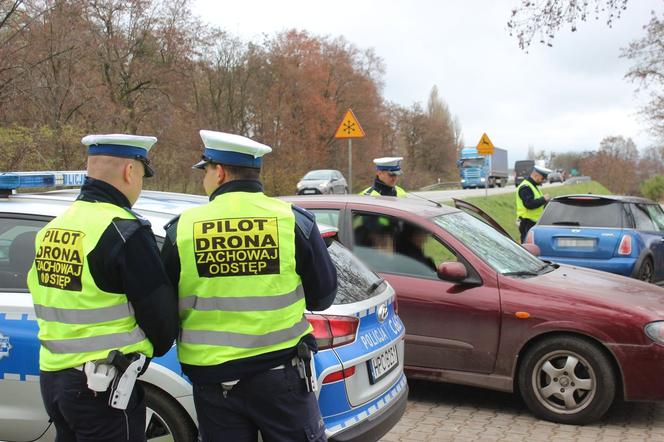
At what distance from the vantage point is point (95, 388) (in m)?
2.15

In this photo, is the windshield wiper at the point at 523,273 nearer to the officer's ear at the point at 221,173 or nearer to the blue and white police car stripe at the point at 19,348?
the officer's ear at the point at 221,173

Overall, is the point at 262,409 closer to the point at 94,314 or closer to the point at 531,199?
the point at 94,314

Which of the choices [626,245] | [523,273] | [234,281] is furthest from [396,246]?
[626,245]

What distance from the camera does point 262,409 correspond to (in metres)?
2.28

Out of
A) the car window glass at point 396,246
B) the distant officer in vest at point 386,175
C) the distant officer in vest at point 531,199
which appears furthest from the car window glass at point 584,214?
the car window glass at point 396,246

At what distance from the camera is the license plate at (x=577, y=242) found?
30.3 ft

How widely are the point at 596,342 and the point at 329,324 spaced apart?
245 centimetres

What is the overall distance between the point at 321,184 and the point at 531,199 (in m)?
20.9

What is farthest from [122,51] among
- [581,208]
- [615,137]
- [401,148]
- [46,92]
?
[615,137]

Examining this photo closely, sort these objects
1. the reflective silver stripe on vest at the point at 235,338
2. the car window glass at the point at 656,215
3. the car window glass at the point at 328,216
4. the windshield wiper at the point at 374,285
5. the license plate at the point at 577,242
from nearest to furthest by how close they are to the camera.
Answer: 1. the reflective silver stripe on vest at the point at 235,338
2. the windshield wiper at the point at 374,285
3. the car window glass at the point at 328,216
4. the license plate at the point at 577,242
5. the car window glass at the point at 656,215

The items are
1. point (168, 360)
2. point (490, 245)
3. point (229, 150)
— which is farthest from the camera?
point (490, 245)

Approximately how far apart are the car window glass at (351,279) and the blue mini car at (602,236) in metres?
6.26

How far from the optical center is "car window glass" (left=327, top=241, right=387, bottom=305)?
3.49 meters

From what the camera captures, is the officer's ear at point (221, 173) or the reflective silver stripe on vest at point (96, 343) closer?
the reflective silver stripe on vest at point (96, 343)
